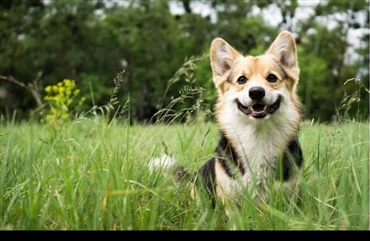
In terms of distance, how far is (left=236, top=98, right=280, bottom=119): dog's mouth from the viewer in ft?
11.8

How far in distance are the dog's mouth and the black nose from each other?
78mm

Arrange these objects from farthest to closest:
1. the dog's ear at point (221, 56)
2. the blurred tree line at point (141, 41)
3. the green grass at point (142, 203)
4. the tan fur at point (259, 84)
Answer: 1. the blurred tree line at point (141, 41)
2. the dog's ear at point (221, 56)
3. the tan fur at point (259, 84)
4. the green grass at point (142, 203)

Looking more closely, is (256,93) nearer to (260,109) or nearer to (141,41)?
(260,109)

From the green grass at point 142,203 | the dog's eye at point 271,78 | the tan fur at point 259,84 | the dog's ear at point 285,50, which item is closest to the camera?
the green grass at point 142,203

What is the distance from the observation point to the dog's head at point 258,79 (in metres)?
3.60

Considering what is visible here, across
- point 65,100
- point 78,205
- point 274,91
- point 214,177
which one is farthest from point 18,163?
point 65,100

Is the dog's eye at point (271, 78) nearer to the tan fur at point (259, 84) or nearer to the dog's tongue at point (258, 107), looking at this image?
the tan fur at point (259, 84)

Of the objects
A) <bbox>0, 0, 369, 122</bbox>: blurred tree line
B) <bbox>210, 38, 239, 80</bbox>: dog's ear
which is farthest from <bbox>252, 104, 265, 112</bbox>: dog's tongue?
<bbox>0, 0, 369, 122</bbox>: blurred tree line

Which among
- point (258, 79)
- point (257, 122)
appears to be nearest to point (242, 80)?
point (258, 79)

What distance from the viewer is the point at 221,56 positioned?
14.0 feet

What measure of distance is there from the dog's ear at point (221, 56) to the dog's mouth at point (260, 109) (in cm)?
70

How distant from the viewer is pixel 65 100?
7223 millimetres

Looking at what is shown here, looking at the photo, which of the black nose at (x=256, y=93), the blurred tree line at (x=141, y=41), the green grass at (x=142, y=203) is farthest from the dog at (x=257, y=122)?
the blurred tree line at (x=141, y=41)

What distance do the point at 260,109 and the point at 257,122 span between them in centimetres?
13
